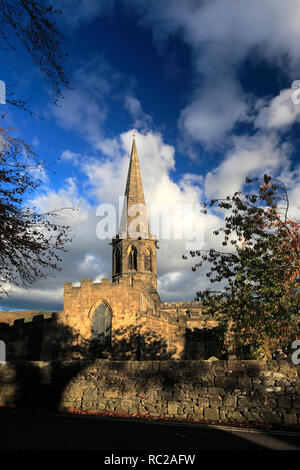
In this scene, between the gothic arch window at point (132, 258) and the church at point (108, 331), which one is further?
the gothic arch window at point (132, 258)

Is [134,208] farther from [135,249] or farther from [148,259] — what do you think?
[148,259]

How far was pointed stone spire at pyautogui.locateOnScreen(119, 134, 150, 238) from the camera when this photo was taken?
3975cm

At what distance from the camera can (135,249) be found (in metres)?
38.7

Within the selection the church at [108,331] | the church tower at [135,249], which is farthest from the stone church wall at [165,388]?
the church tower at [135,249]

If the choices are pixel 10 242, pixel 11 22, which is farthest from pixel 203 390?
pixel 11 22

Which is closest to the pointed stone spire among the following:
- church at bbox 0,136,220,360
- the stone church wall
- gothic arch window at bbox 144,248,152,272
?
gothic arch window at bbox 144,248,152,272

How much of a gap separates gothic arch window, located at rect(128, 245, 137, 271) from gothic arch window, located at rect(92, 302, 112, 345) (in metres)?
12.9

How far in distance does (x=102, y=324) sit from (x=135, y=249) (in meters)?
14.8

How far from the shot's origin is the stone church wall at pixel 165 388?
342 inches

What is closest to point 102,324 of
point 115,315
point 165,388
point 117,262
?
point 115,315

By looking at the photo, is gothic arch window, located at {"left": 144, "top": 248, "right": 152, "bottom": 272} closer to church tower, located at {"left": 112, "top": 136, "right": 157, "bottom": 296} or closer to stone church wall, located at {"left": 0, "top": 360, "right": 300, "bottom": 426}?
church tower, located at {"left": 112, "top": 136, "right": 157, "bottom": 296}

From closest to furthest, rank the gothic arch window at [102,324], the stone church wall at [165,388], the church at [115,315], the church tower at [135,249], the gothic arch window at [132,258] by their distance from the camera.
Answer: the stone church wall at [165,388] → the gothic arch window at [102,324] → the church at [115,315] → the church tower at [135,249] → the gothic arch window at [132,258]

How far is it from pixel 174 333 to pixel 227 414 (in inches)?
660

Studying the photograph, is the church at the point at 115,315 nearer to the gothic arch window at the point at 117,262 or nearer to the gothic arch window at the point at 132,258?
the gothic arch window at the point at 132,258
